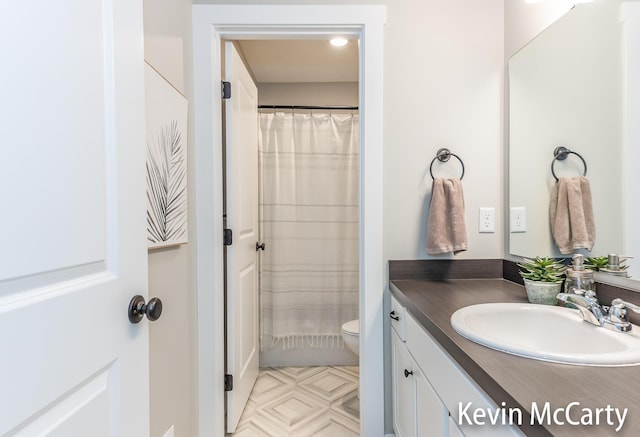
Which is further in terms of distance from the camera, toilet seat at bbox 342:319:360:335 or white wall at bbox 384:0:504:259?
toilet seat at bbox 342:319:360:335

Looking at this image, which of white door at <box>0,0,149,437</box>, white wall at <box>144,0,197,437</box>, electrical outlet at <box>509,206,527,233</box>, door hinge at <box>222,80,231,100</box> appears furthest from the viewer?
door hinge at <box>222,80,231,100</box>

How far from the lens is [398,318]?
139cm

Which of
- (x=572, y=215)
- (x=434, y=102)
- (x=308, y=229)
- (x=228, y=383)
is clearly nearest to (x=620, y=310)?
(x=572, y=215)

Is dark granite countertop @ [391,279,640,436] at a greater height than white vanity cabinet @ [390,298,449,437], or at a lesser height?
greater

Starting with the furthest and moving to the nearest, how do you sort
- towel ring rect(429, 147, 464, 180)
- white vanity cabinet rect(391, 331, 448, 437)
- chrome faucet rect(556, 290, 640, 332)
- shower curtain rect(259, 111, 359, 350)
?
shower curtain rect(259, 111, 359, 350) → towel ring rect(429, 147, 464, 180) → white vanity cabinet rect(391, 331, 448, 437) → chrome faucet rect(556, 290, 640, 332)

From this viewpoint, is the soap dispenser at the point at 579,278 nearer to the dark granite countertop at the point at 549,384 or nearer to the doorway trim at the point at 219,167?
the dark granite countertop at the point at 549,384

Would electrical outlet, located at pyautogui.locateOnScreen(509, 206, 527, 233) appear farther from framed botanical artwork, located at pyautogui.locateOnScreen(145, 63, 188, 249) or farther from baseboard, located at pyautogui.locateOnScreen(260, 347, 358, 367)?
baseboard, located at pyautogui.locateOnScreen(260, 347, 358, 367)

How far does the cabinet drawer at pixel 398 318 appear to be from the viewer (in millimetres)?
1299

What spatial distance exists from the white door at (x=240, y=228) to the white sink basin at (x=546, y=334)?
1.18 meters

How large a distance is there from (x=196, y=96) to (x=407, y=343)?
1.42 meters

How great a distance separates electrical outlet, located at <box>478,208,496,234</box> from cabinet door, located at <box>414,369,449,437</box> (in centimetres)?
81

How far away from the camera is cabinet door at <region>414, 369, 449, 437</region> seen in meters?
0.90

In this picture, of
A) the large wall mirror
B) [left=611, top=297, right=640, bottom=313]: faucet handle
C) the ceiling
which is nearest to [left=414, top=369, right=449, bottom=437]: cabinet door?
[left=611, top=297, right=640, bottom=313]: faucet handle

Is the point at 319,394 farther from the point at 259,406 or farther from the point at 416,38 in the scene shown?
the point at 416,38
